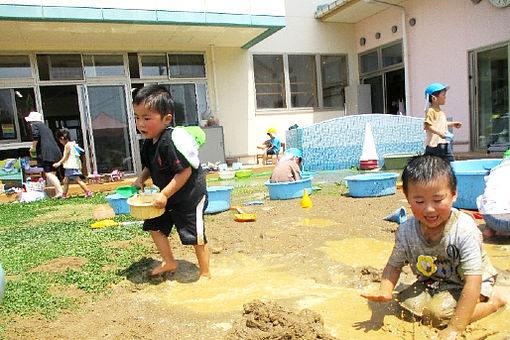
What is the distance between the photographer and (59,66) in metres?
10.0

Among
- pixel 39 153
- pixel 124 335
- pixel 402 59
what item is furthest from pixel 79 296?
pixel 402 59

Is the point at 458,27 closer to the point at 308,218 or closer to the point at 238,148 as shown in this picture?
the point at 238,148

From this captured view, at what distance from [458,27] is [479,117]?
92.9 inches

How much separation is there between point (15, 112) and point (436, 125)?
9.82 metres

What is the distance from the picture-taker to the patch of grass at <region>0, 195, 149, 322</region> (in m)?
2.48

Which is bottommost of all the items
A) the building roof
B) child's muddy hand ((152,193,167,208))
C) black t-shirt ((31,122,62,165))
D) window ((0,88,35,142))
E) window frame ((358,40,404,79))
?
child's muddy hand ((152,193,167,208))

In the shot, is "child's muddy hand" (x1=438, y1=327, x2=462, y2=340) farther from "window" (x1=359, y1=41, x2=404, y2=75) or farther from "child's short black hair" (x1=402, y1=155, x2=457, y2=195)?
"window" (x1=359, y1=41, x2=404, y2=75)

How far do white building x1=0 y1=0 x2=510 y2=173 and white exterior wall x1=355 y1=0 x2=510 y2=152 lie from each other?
0.09ft

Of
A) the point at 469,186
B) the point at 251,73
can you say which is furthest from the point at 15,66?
the point at 469,186

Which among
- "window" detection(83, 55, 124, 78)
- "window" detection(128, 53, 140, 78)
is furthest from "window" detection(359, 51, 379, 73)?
"window" detection(83, 55, 124, 78)

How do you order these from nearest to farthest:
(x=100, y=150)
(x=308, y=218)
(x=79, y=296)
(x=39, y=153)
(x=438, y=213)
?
(x=438, y=213) < (x=79, y=296) < (x=308, y=218) < (x=39, y=153) < (x=100, y=150)

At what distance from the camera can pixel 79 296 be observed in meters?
2.57

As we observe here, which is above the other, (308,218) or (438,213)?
(438,213)

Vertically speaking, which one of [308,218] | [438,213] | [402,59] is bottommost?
[308,218]
